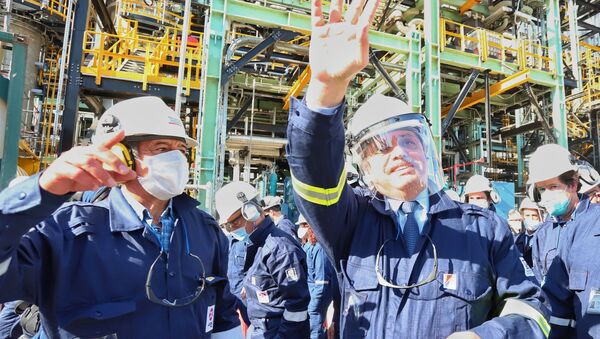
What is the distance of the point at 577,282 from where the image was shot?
236 centimetres

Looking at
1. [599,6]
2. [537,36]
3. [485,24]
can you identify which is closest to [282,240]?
[485,24]

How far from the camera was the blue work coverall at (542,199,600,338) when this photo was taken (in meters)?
2.30

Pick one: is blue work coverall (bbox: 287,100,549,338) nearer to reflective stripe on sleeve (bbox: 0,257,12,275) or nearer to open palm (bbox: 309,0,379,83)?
open palm (bbox: 309,0,379,83)

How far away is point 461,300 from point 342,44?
3.46 feet


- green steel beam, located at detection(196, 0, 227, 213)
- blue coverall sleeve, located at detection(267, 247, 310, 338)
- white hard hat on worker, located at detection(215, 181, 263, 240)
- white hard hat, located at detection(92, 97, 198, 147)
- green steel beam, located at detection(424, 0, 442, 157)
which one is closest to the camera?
white hard hat, located at detection(92, 97, 198, 147)

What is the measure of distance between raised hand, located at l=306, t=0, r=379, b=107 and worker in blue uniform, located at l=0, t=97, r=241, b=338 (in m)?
0.64

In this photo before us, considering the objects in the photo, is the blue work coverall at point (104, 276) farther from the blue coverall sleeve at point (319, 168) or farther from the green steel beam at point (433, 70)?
the green steel beam at point (433, 70)

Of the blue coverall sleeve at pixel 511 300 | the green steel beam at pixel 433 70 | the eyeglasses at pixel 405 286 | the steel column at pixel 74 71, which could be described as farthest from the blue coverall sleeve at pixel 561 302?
the steel column at pixel 74 71

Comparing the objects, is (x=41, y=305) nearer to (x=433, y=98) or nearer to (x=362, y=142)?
(x=362, y=142)

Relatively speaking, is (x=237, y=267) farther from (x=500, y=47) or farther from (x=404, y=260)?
(x=500, y=47)

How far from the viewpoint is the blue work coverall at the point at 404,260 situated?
1.41 m

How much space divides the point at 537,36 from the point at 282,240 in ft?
44.9

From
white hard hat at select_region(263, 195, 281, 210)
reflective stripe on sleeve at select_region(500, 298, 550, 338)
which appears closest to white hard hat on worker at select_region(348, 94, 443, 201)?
reflective stripe on sleeve at select_region(500, 298, 550, 338)

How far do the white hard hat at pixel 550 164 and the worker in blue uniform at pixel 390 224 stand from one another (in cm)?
187
